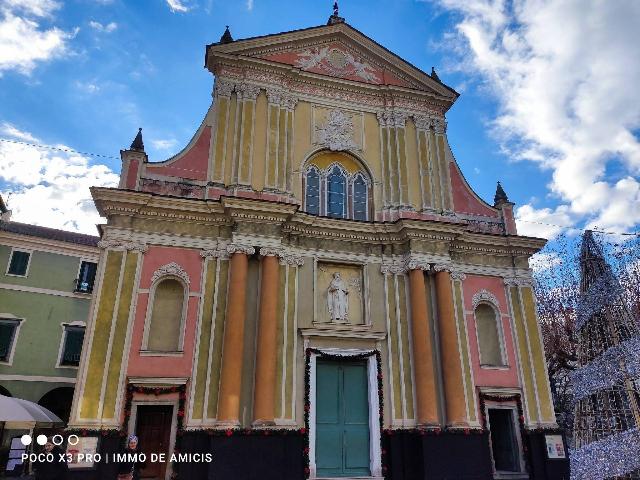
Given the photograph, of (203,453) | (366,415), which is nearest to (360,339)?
(366,415)

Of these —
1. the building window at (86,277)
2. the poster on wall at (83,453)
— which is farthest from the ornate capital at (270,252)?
the building window at (86,277)

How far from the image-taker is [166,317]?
484 inches

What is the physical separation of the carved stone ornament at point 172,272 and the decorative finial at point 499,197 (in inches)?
409

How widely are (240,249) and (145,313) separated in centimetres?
286

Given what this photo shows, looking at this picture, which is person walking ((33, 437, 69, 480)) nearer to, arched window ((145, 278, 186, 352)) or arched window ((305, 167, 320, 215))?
arched window ((145, 278, 186, 352))

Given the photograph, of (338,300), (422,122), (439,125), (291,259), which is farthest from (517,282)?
(291,259)

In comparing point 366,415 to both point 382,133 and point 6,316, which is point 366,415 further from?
point 6,316

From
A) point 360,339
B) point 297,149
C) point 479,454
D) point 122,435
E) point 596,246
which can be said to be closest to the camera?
point 122,435

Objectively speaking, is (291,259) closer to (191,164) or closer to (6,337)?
(191,164)

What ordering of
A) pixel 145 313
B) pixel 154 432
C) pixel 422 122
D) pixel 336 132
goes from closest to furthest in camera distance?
1. pixel 154 432
2. pixel 145 313
3. pixel 336 132
4. pixel 422 122

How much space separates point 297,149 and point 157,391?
8.02 m

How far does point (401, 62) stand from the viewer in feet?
54.8

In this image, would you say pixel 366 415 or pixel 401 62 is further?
pixel 401 62

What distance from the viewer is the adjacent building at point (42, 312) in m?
19.0
